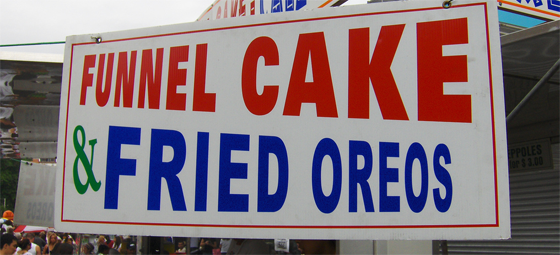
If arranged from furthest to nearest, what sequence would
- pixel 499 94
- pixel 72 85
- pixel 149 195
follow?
pixel 72 85 < pixel 149 195 < pixel 499 94

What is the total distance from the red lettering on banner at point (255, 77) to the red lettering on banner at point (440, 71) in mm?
527

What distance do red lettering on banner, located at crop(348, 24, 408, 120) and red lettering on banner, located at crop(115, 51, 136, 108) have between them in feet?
2.77

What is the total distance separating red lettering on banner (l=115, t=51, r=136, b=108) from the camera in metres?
1.65

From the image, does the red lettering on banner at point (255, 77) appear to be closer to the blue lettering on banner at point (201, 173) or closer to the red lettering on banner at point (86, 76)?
the blue lettering on banner at point (201, 173)

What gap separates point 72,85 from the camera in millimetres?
1720

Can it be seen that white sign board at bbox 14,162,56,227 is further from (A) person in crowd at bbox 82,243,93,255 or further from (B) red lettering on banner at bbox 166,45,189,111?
(A) person in crowd at bbox 82,243,93,255

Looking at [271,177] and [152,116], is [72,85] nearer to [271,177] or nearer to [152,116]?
[152,116]

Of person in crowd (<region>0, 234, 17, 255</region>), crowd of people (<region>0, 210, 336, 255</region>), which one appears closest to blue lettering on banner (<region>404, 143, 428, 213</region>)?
crowd of people (<region>0, 210, 336, 255</region>)

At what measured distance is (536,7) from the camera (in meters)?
3.41

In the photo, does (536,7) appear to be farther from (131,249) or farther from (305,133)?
(131,249)

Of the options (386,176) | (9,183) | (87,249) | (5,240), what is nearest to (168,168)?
(386,176)

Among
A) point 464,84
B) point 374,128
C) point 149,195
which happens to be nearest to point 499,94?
point 464,84

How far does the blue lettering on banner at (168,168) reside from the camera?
5.05 feet

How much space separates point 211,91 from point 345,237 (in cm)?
72
